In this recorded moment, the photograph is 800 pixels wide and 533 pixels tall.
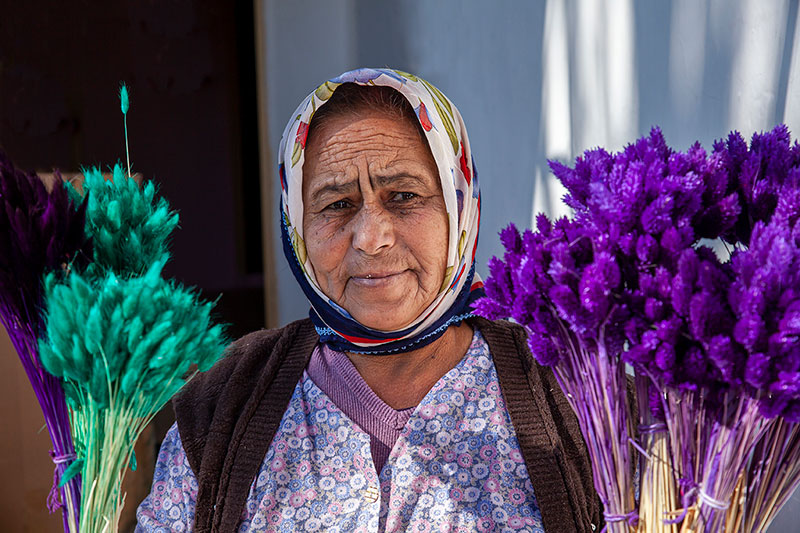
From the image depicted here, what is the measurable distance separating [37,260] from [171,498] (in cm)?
69

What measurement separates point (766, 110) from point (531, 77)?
0.96 m

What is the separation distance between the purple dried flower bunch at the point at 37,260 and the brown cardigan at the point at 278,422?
0.44 meters

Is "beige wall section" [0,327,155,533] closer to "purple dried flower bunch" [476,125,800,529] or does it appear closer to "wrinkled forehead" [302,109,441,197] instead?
"wrinkled forehead" [302,109,441,197]

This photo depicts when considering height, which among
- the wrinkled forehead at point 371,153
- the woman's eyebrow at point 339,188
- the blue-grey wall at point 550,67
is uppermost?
the blue-grey wall at point 550,67

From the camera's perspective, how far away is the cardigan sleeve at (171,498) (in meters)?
1.41

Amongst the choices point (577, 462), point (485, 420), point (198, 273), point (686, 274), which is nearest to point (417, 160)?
point (485, 420)

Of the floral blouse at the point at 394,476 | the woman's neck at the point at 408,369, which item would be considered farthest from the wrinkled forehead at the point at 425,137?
the floral blouse at the point at 394,476

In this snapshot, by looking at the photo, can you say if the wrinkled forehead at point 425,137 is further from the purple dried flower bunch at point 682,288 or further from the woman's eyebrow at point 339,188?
the purple dried flower bunch at point 682,288

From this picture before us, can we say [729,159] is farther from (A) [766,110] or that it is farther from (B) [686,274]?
(A) [766,110]

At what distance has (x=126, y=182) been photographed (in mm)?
1041

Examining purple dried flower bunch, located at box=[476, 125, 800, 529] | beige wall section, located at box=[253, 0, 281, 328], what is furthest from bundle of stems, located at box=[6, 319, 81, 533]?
beige wall section, located at box=[253, 0, 281, 328]

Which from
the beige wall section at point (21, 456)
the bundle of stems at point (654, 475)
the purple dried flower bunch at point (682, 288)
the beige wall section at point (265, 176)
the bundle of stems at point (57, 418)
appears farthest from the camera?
the beige wall section at point (265, 176)

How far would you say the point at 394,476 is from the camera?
1.36m

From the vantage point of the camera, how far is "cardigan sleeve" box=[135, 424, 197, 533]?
1.41 metres
